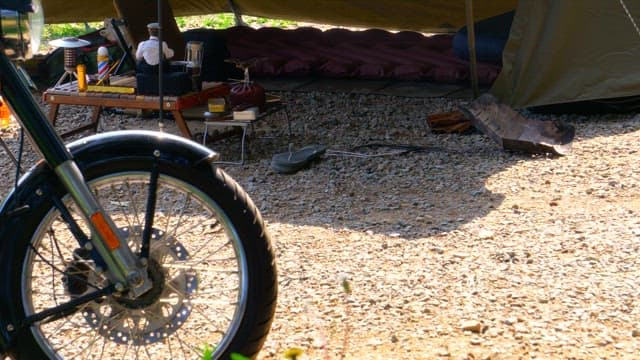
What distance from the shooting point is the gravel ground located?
349 centimetres

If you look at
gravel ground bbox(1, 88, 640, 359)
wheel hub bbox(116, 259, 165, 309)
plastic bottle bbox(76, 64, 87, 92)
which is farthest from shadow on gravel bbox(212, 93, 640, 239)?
wheel hub bbox(116, 259, 165, 309)

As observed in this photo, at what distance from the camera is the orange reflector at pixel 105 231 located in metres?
2.63

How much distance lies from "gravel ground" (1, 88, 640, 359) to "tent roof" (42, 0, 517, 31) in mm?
2984

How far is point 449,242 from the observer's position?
4.59m

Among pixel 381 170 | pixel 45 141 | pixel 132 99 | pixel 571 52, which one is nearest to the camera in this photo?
pixel 45 141

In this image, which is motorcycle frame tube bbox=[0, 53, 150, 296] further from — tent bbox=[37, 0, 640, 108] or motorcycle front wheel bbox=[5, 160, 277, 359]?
tent bbox=[37, 0, 640, 108]

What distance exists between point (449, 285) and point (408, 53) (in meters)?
5.36

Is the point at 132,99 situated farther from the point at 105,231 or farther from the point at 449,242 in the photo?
the point at 105,231

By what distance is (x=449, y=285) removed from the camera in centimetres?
399

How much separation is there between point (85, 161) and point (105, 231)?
0.68 feet

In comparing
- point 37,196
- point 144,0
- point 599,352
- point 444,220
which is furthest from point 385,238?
point 144,0

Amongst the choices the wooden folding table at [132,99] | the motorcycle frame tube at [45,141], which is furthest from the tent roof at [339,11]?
the motorcycle frame tube at [45,141]

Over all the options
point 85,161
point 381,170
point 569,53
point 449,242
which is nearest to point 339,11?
point 569,53

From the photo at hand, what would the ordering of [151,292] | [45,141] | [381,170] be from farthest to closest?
[381,170]
[151,292]
[45,141]
